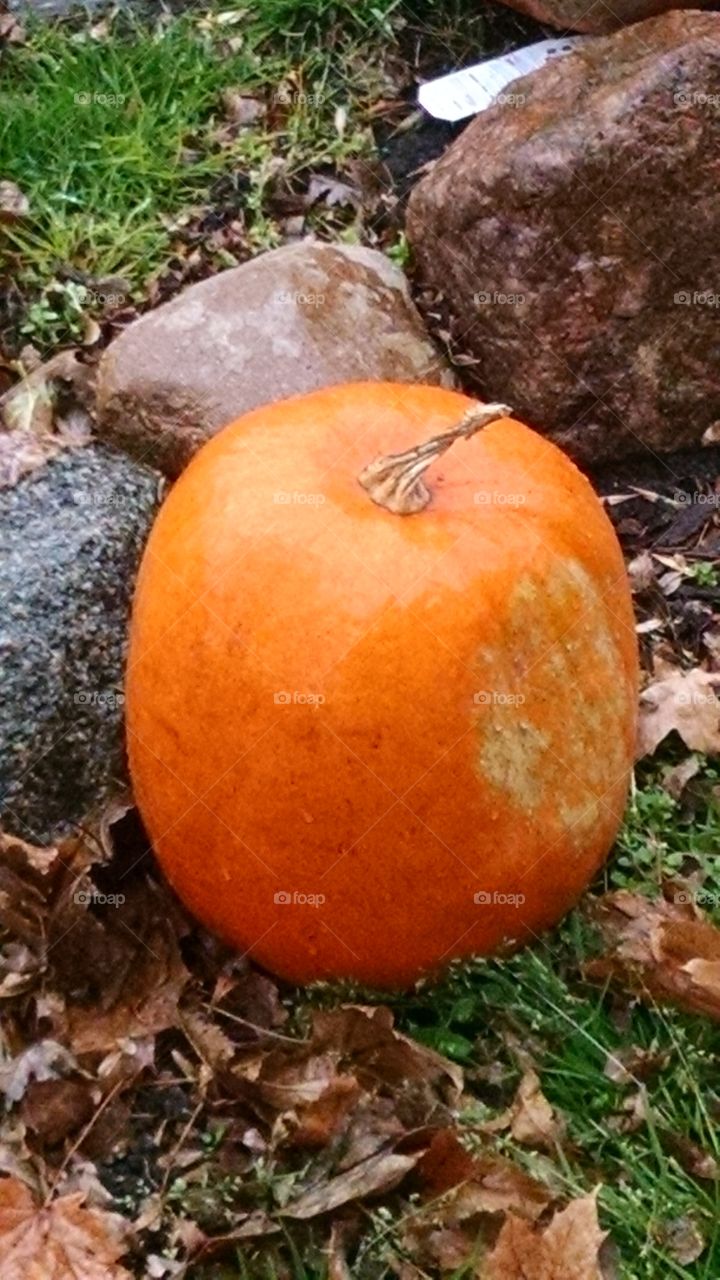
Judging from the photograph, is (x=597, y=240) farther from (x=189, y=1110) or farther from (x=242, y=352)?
(x=189, y=1110)

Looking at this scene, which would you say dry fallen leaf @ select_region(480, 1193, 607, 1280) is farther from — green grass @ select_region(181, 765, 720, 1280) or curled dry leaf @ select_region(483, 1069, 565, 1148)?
curled dry leaf @ select_region(483, 1069, 565, 1148)

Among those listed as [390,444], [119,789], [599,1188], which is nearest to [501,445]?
[390,444]

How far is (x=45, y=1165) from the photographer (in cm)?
311

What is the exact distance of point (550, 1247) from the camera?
2832mm
